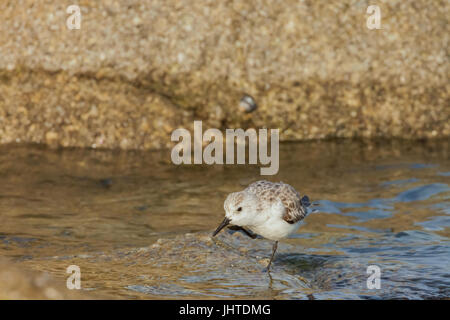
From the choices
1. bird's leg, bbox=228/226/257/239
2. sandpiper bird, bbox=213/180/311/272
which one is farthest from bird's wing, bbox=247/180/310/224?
bird's leg, bbox=228/226/257/239

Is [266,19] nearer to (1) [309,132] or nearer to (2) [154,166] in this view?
(1) [309,132]

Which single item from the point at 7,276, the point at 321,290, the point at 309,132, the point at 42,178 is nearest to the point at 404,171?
the point at 309,132

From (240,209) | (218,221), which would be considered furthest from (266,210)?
(218,221)

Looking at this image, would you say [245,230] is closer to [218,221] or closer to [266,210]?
[266,210]

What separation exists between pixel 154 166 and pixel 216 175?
884 millimetres

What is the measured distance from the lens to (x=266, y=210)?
266 inches

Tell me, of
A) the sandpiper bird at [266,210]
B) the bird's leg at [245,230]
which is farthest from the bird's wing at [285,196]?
the bird's leg at [245,230]

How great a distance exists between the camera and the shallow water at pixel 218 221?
6.53m

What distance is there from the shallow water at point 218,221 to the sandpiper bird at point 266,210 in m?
0.42

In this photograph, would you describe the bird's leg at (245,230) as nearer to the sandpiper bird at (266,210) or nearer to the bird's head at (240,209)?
the sandpiper bird at (266,210)

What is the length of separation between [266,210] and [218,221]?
1743mm

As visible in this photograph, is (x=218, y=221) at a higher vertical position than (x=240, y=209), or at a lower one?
lower

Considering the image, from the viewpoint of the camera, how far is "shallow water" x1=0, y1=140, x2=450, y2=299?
21.4 ft

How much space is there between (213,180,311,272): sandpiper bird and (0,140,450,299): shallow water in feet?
1.39
